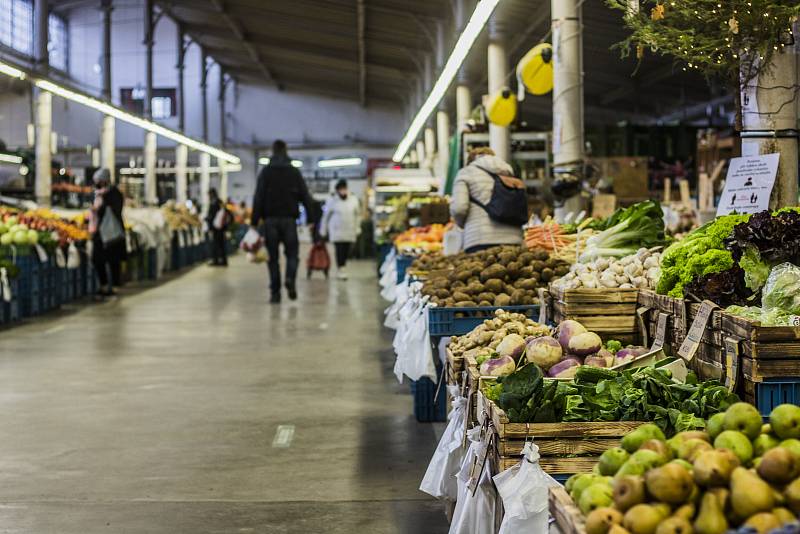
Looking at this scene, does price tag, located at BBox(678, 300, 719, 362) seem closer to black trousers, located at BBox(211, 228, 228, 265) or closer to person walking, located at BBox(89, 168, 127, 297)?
person walking, located at BBox(89, 168, 127, 297)

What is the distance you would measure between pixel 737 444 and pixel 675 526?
0.34 m

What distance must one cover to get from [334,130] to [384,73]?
10.8m

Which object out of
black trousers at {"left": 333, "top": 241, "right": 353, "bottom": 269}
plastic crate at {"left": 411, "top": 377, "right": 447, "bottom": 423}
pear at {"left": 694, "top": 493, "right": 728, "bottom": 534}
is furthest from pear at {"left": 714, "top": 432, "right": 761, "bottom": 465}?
black trousers at {"left": 333, "top": 241, "right": 353, "bottom": 269}

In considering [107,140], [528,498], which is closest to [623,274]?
[528,498]

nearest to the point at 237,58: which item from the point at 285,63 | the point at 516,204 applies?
the point at 285,63

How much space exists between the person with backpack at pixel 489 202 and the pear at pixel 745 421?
5671 millimetres

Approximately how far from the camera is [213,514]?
4492mm

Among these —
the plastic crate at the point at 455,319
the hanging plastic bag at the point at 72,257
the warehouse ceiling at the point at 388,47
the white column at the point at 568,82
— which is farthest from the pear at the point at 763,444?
the warehouse ceiling at the point at 388,47

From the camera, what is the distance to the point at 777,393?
3.21 metres

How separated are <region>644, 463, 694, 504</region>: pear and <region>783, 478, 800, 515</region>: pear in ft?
0.56

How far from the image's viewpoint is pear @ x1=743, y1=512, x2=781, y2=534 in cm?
192

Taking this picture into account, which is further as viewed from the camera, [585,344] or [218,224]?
[218,224]

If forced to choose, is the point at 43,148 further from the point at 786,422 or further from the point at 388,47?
the point at 786,422

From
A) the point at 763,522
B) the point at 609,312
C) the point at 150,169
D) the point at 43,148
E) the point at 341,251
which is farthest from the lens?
the point at 150,169
